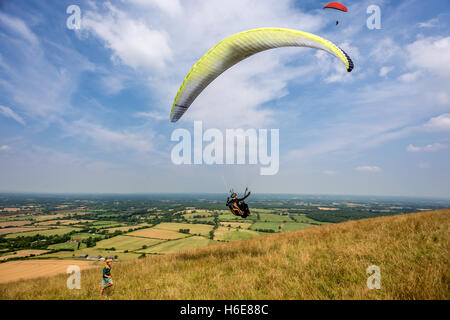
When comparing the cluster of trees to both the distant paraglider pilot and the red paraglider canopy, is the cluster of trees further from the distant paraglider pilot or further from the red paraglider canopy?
the distant paraglider pilot

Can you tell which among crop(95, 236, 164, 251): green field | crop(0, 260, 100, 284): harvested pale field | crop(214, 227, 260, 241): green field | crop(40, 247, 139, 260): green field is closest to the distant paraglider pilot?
crop(0, 260, 100, 284): harvested pale field

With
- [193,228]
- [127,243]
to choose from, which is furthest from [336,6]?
[193,228]

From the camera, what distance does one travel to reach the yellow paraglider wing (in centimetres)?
512

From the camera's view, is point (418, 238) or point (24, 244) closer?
point (418, 238)

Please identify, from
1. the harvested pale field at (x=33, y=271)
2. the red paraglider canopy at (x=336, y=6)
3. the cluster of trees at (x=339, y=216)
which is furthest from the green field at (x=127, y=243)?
the cluster of trees at (x=339, y=216)

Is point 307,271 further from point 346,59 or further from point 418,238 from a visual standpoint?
point 346,59

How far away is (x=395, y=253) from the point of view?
470 cm

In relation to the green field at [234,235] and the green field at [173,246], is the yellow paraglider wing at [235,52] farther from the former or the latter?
the green field at [234,235]

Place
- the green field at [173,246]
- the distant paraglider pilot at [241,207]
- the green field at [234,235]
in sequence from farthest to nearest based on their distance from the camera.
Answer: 1. the green field at [234,235]
2. the green field at [173,246]
3. the distant paraglider pilot at [241,207]

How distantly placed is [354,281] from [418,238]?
11.4 feet

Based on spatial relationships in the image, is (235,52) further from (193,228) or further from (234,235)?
(193,228)

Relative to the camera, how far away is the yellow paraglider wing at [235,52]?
16.8 feet

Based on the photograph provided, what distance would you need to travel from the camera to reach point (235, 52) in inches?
262
